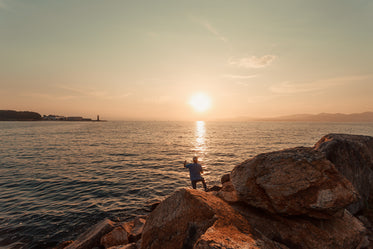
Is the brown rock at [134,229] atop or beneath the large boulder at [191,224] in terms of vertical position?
beneath

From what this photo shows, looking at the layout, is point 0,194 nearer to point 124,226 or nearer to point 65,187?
point 65,187

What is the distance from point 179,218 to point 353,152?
889 cm

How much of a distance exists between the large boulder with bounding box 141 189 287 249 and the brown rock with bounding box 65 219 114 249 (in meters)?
3.85

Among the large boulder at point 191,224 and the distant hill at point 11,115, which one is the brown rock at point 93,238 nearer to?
the large boulder at point 191,224

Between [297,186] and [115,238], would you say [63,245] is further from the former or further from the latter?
[297,186]

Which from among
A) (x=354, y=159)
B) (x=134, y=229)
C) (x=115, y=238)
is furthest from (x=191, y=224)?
(x=354, y=159)

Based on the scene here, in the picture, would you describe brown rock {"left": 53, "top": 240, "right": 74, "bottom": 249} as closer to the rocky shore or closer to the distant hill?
the rocky shore

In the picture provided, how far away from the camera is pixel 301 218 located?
482 centimetres

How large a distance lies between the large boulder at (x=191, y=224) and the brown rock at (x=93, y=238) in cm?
385

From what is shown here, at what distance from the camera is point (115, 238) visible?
6.86 metres

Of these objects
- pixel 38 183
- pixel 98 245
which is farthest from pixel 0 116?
pixel 98 245

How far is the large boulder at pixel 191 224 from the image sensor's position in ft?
12.0

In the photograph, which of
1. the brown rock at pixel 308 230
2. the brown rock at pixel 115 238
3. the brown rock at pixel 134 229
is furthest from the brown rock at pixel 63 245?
the brown rock at pixel 308 230

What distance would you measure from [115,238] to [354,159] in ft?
36.7
